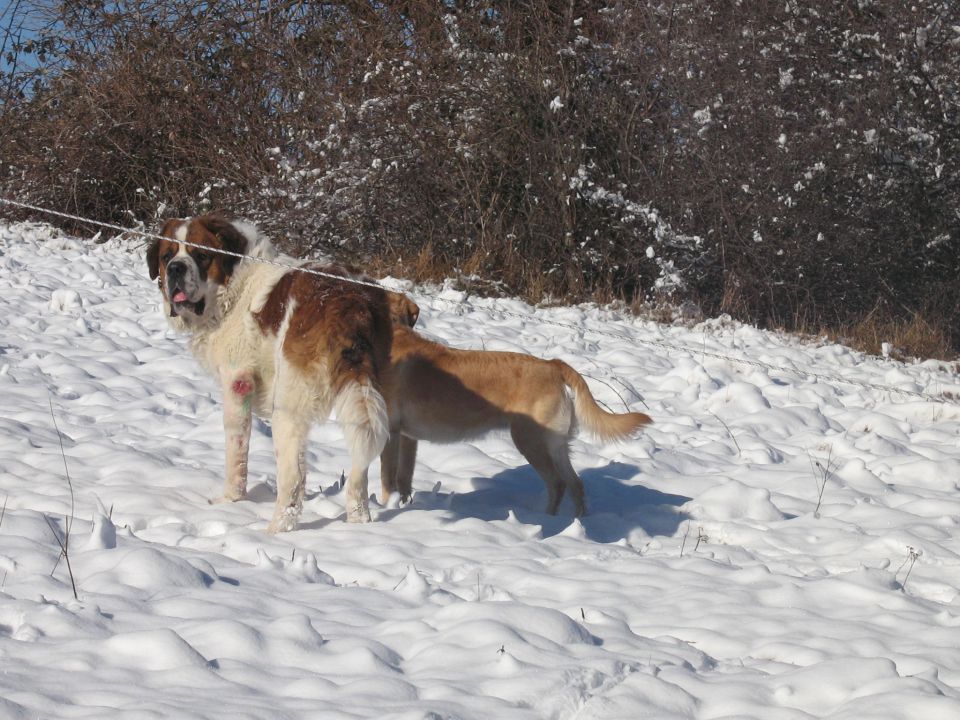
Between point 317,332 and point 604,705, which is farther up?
point 317,332

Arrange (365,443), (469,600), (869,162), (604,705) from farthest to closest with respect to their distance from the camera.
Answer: (869,162) → (365,443) → (469,600) → (604,705)

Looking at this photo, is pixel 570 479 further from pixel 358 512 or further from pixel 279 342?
pixel 279 342

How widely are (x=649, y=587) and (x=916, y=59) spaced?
31.1ft

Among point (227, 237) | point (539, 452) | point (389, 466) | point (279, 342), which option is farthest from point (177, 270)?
point (539, 452)

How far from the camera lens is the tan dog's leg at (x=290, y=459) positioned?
4742 mm

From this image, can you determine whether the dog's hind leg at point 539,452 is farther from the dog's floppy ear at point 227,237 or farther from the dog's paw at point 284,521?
the dog's floppy ear at point 227,237

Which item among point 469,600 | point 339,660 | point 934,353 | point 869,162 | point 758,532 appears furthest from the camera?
point 869,162

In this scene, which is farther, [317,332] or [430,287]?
[430,287]

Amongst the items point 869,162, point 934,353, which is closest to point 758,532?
point 934,353

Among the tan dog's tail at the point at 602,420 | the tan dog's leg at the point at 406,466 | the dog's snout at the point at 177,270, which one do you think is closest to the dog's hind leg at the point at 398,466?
the tan dog's leg at the point at 406,466

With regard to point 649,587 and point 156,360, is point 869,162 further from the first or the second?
point 649,587

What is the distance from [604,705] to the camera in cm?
286

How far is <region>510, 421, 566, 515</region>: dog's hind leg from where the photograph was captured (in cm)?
550

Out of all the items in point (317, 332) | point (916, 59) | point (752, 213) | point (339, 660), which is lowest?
point (339, 660)
